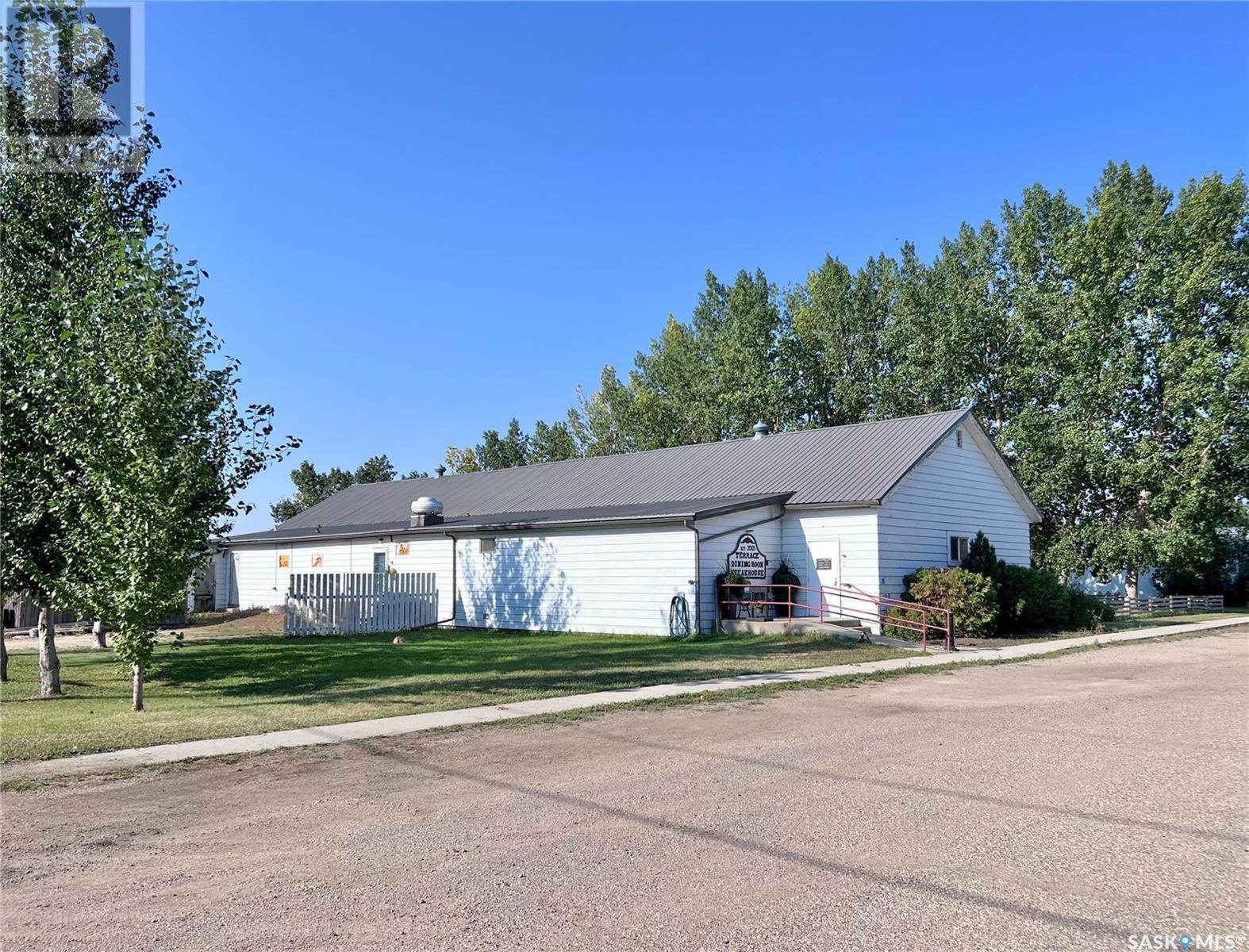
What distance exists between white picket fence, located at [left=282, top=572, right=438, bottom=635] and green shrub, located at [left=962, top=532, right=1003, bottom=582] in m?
15.0

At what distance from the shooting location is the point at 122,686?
593 inches

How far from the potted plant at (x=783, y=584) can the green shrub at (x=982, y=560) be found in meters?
4.45

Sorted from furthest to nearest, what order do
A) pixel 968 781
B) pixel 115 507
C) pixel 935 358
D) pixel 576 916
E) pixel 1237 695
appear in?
pixel 935 358 → pixel 1237 695 → pixel 115 507 → pixel 968 781 → pixel 576 916

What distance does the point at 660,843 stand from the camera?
19.1 ft

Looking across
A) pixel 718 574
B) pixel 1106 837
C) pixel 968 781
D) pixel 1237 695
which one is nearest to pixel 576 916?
pixel 1106 837

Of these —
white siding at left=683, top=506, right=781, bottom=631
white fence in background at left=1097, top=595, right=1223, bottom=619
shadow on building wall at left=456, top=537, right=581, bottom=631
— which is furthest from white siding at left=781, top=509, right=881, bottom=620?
white fence in background at left=1097, top=595, right=1223, bottom=619

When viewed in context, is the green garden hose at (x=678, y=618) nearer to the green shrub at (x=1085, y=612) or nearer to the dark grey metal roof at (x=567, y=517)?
the dark grey metal roof at (x=567, y=517)

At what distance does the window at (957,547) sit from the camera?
2545cm

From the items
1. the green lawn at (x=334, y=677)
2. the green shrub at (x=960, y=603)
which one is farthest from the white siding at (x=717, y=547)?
the green shrub at (x=960, y=603)

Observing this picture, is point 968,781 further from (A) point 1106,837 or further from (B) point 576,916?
(B) point 576,916

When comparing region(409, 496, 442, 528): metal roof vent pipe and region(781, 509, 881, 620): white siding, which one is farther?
region(409, 496, 442, 528): metal roof vent pipe

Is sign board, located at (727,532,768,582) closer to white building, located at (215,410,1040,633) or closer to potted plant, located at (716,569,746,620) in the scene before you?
white building, located at (215,410,1040,633)

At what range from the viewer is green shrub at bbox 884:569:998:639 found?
2141 cm

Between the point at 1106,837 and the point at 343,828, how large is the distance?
5123 millimetres
